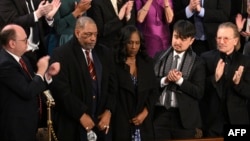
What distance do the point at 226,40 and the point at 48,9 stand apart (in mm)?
1664

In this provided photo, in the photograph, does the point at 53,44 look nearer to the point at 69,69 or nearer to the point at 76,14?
the point at 76,14

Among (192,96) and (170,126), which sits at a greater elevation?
(192,96)

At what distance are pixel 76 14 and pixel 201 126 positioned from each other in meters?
1.56

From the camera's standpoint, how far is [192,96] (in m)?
5.73

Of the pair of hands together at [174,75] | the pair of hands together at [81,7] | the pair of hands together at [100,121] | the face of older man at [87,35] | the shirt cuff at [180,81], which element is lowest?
the pair of hands together at [100,121]

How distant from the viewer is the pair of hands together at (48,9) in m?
5.62

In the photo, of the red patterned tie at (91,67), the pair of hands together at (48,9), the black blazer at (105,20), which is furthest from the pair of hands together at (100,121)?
the pair of hands together at (48,9)

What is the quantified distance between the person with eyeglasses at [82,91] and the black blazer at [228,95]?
109cm

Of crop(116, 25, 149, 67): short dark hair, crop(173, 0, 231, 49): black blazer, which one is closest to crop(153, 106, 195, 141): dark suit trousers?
crop(116, 25, 149, 67): short dark hair

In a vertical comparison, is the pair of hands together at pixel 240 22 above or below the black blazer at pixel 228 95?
above

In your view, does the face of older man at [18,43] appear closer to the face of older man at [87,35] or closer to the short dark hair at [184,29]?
the face of older man at [87,35]

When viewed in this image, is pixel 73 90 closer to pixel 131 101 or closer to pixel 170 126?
pixel 131 101

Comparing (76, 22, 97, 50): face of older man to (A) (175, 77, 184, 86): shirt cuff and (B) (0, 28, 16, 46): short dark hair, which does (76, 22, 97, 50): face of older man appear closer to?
(B) (0, 28, 16, 46): short dark hair

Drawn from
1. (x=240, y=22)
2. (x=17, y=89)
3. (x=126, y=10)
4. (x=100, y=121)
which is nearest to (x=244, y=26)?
(x=240, y=22)
